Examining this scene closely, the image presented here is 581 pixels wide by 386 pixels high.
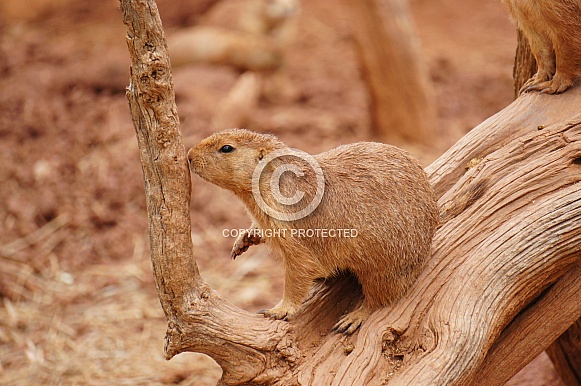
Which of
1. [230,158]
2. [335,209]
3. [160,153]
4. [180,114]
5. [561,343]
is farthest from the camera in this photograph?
[180,114]

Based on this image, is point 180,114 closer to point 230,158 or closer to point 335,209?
point 230,158

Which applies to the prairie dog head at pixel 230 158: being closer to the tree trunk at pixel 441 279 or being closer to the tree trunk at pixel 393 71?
the tree trunk at pixel 441 279

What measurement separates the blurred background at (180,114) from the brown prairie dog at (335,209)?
2064 mm

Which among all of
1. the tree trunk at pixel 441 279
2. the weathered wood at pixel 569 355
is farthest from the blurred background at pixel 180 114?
the tree trunk at pixel 441 279

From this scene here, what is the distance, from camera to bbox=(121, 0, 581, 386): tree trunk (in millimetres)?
2951

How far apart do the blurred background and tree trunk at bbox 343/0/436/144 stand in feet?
0.06

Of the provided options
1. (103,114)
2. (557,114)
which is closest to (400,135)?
(103,114)

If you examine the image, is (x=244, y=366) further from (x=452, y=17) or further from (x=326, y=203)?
(x=452, y=17)

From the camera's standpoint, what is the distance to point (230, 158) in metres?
3.36

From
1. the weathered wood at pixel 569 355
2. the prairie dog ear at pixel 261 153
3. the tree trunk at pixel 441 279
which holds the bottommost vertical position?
the weathered wood at pixel 569 355

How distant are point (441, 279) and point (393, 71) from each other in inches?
220

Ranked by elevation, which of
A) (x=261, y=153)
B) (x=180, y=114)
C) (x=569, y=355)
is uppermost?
(x=180, y=114)

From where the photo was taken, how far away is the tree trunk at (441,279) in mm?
2951

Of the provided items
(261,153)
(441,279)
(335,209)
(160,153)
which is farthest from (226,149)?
(441,279)
